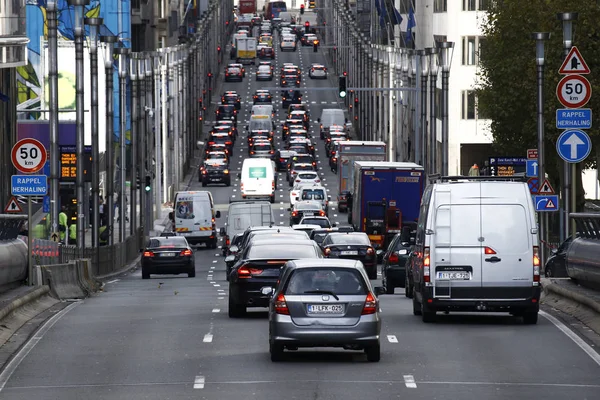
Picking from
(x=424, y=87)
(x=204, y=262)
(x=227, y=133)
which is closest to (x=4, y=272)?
(x=204, y=262)

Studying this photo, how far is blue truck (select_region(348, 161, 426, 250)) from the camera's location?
57.0 m

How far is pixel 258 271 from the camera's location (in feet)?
81.6

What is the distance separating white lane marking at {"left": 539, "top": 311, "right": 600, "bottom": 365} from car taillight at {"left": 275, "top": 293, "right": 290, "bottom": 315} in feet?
12.5

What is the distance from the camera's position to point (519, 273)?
75.5 ft

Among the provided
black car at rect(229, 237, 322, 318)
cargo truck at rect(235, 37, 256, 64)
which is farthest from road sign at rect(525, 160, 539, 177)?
cargo truck at rect(235, 37, 256, 64)

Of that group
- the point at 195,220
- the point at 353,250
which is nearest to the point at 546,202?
the point at 353,250

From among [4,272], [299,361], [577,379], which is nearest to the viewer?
[577,379]

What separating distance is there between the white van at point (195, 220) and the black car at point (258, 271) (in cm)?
4523

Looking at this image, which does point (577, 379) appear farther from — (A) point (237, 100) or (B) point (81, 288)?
(A) point (237, 100)

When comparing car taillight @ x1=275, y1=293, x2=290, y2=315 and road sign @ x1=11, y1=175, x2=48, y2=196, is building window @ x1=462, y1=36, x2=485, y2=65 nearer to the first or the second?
road sign @ x1=11, y1=175, x2=48, y2=196

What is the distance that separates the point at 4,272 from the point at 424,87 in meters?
51.8

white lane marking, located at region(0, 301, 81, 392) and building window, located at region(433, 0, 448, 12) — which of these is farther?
building window, located at region(433, 0, 448, 12)

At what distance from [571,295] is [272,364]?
30.3 ft

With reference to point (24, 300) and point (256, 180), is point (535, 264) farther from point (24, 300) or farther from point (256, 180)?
point (256, 180)
